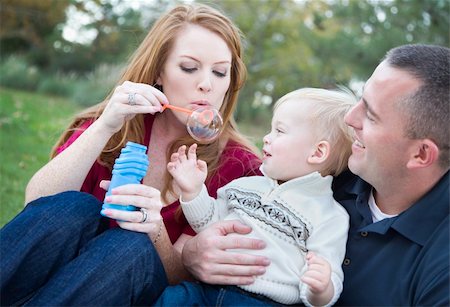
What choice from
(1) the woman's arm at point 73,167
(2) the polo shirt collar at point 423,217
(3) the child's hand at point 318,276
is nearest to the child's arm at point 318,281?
(3) the child's hand at point 318,276

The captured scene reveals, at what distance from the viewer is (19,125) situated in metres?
8.20

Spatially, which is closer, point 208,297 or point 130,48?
point 208,297

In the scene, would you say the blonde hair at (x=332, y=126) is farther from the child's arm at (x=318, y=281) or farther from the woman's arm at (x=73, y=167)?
the woman's arm at (x=73, y=167)

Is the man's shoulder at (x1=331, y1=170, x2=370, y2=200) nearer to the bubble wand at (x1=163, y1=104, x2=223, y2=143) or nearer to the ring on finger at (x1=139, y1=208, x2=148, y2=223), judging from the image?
the bubble wand at (x1=163, y1=104, x2=223, y2=143)

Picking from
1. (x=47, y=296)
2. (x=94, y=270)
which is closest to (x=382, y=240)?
(x=94, y=270)

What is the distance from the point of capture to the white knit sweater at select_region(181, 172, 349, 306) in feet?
8.05

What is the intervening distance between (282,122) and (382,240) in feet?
2.26

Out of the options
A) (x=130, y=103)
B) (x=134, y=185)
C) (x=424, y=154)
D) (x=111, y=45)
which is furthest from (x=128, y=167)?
(x=111, y=45)

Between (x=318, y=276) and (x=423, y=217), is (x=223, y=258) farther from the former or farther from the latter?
(x=423, y=217)

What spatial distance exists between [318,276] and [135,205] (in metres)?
0.74

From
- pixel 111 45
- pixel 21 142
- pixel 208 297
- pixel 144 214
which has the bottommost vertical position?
pixel 111 45

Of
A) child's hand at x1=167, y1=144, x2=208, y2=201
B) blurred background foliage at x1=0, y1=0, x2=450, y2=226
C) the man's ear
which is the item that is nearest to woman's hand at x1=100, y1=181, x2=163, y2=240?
child's hand at x1=167, y1=144, x2=208, y2=201

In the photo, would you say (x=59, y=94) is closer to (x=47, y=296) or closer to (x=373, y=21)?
(x=373, y=21)

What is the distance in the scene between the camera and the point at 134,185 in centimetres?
239
